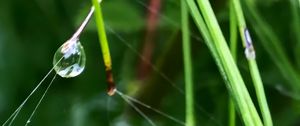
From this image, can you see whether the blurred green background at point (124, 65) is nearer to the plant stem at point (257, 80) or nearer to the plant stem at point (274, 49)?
the plant stem at point (274, 49)

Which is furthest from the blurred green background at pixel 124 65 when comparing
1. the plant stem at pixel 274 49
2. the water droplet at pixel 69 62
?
the water droplet at pixel 69 62

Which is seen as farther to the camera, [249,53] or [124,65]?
[124,65]

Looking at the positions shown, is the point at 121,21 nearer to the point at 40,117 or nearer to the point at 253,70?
the point at 40,117

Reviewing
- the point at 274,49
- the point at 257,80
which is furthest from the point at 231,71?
the point at 274,49

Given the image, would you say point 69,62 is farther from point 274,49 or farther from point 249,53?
point 274,49

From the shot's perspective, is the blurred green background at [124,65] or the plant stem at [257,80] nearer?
the plant stem at [257,80]

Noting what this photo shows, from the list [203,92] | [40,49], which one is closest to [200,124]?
[203,92]

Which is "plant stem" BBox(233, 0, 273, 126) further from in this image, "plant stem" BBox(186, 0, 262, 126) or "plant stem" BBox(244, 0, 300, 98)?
"plant stem" BBox(244, 0, 300, 98)

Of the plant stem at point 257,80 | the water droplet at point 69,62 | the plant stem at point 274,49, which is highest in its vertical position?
the water droplet at point 69,62

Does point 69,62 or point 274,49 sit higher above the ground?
point 69,62
